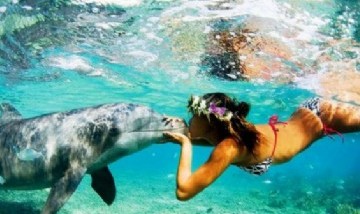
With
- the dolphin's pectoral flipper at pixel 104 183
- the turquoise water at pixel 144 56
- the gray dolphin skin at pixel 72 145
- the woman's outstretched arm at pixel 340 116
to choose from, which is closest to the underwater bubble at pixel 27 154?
the gray dolphin skin at pixel 72 145

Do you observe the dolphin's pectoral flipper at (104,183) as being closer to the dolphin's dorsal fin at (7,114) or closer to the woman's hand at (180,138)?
the dolphin's dorsal fin at (7,114)

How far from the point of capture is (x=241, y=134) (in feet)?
13.6

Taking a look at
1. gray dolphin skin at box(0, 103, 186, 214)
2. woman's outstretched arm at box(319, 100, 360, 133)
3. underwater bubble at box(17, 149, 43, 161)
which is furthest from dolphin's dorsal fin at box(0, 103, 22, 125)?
woman's outstretched arm at box(319, 100, 360, 133)

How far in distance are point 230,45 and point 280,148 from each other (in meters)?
10.3

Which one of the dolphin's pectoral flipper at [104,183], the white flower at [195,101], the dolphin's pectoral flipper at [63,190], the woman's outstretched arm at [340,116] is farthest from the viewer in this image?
the dolphin's pectoral flipper at [104,183]

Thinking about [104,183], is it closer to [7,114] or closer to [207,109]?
[7,114]

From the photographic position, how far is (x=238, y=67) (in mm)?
17875

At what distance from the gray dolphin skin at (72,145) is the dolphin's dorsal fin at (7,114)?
58 centimetres

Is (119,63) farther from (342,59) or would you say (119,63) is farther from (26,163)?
(26,163)

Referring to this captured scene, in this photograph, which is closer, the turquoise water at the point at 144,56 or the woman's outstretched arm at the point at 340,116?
the woman's outstretched arm at the point at 340,116

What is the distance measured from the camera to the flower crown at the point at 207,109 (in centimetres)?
414

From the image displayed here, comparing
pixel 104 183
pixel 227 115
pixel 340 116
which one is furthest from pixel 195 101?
pixel 104 183

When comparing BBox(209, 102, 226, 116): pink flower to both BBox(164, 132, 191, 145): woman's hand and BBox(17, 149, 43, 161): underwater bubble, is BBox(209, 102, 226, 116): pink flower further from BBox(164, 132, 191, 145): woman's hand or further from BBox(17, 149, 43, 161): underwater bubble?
BBox(17, 149, 43, 161): underwater bubble

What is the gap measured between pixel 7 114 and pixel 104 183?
9.81 feet
